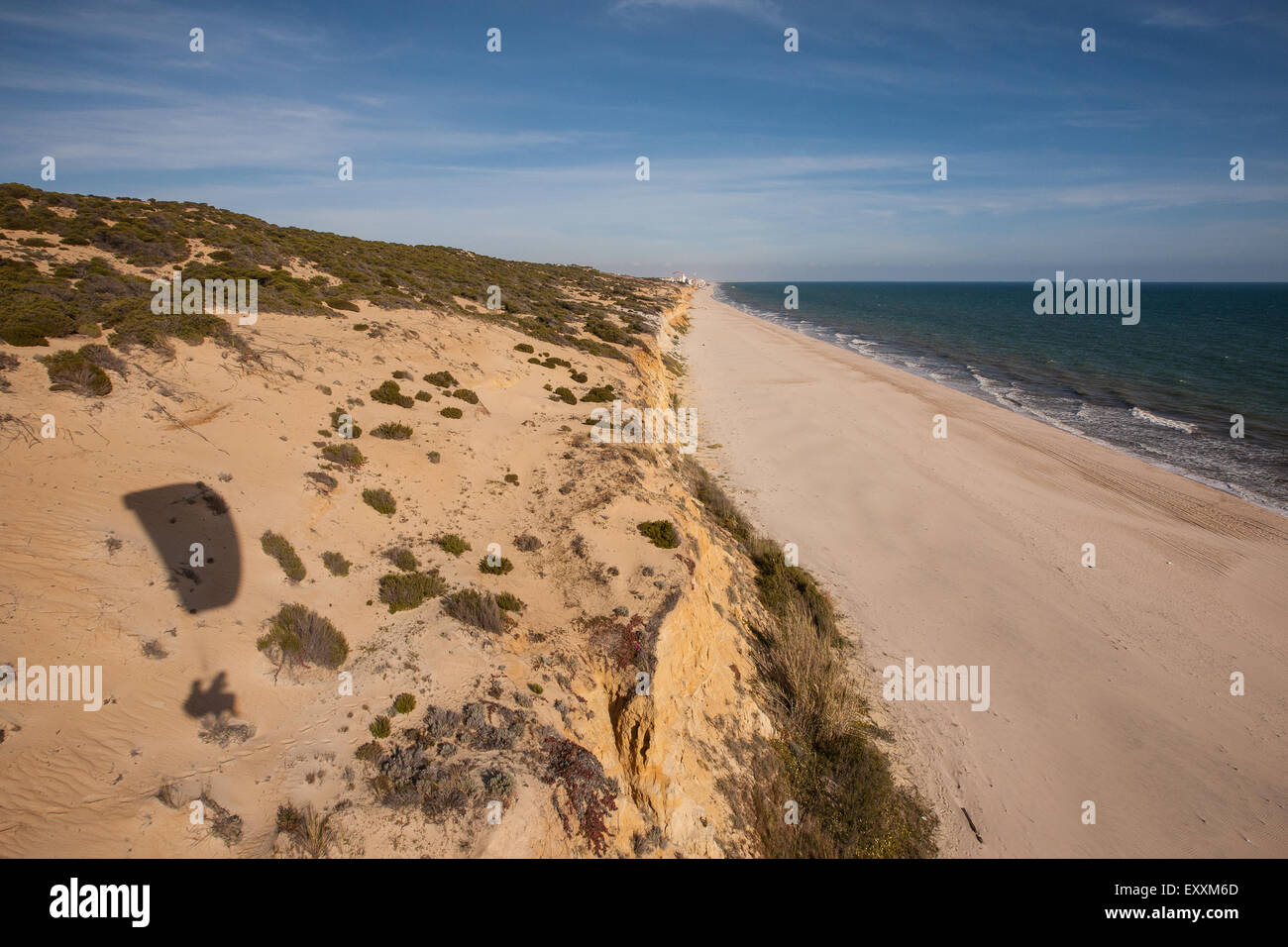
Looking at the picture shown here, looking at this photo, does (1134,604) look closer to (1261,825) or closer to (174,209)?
(1261,825)

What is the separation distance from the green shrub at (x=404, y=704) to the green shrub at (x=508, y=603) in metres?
2.38

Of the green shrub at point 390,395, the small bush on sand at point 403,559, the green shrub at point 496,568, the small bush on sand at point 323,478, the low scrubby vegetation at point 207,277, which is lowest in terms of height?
the green shrub at point 496,568

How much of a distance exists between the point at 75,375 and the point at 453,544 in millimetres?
8790

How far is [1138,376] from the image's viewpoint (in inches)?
1729

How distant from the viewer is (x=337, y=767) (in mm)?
6383

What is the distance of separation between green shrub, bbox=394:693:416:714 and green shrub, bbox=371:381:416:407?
433 inches

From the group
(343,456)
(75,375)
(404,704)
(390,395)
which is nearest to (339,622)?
(404,704)

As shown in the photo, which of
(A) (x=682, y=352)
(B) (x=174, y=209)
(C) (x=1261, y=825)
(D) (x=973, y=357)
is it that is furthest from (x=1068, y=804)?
(D) (x=973, y=357)

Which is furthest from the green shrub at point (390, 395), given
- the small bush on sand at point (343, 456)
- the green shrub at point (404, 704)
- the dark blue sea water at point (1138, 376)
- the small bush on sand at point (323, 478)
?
the dark blue sea water at point (1138, 376)

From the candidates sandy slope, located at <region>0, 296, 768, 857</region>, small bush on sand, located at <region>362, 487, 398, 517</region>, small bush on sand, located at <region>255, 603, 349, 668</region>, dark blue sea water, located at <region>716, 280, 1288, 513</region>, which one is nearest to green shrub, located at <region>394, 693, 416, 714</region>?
sandy slope, located at <region>0, 296, 768, 857</region>

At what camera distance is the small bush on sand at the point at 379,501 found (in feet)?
38.1

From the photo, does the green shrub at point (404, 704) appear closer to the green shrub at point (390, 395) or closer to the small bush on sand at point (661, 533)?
the small bush on sand at point (661, 533)

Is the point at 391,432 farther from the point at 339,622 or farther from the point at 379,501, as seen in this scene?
the point at 339,622

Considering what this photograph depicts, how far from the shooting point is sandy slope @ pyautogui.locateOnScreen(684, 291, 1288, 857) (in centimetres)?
955
